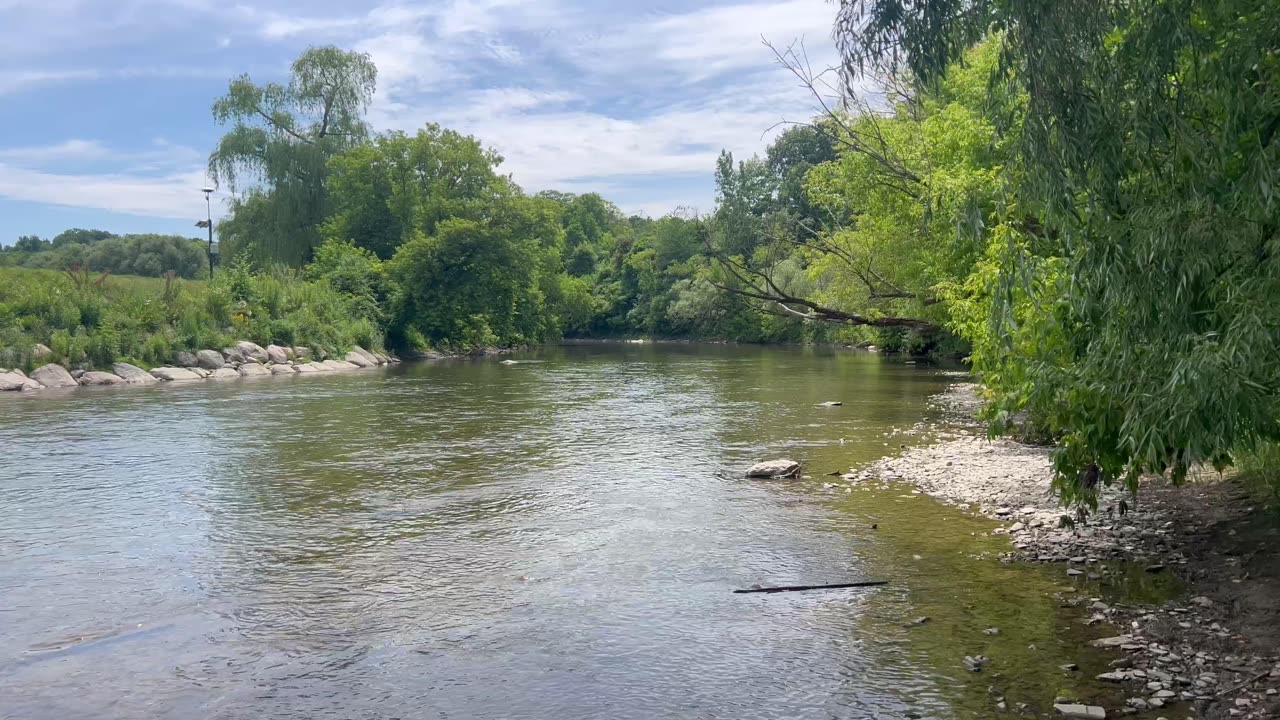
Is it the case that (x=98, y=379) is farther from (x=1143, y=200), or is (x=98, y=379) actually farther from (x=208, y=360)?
(x=1143, y=200)

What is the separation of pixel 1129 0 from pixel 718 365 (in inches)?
1585

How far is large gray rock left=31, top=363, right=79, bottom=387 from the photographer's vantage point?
32.3m

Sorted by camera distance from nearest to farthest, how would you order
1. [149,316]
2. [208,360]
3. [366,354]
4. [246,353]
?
[208,360] < [149,316] < [246,353] < [366,354]

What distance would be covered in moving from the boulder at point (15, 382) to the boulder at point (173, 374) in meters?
4.41

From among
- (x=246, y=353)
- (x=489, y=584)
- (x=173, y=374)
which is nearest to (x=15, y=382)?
(x=173, y=374)

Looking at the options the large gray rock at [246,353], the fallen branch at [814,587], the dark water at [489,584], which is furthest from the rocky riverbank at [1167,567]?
the large gray rock at [246,353]

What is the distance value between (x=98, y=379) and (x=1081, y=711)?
35380mm

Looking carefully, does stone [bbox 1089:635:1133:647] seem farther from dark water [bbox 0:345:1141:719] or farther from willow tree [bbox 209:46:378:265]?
willow tree [bbox 209:46:378:265]

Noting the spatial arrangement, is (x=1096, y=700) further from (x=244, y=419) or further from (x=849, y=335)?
(x=849, y=335)

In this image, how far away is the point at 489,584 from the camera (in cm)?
997

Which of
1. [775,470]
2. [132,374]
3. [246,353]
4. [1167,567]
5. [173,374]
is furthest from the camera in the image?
[246,353]

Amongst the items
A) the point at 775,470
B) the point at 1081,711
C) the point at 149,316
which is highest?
the point at 149,316

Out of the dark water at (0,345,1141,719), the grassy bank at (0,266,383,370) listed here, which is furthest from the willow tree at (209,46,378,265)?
the dark water at (0,345,1141,719)

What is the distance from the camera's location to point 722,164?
91.5 m
